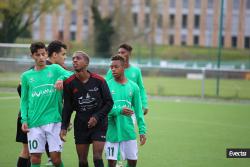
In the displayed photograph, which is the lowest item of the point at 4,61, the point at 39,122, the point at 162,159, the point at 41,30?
the point at 162,159

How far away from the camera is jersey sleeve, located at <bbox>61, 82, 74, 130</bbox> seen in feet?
26.4

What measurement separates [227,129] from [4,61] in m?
14.0

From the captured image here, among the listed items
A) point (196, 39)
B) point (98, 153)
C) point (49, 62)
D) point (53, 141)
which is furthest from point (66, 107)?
point (196, 39)

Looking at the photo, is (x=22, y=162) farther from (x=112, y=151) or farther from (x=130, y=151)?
(x=130, y=151)

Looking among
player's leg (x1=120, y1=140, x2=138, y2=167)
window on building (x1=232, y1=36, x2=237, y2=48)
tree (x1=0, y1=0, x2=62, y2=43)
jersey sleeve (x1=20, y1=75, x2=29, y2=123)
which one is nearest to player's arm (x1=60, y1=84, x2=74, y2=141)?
jersey sleeve (x1=20, y1=75, x2=29, y2=123)

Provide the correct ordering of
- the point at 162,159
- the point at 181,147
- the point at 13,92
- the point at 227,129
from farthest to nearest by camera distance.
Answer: the point at 13,92, the point at 227,129, the point at 181,147, the point at 162,159

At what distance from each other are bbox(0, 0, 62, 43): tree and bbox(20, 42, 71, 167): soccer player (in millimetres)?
33695

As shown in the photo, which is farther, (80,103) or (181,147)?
(181,147)

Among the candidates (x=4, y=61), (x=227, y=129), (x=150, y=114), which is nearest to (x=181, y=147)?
(x=227, y=129)

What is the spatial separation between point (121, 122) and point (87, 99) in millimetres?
819

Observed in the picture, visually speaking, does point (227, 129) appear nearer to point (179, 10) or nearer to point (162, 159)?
point (162, 159)

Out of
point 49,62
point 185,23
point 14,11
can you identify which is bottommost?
A: point 49,62

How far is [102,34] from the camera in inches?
2169

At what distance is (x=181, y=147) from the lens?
42.1ft
